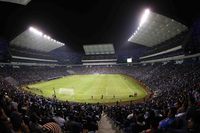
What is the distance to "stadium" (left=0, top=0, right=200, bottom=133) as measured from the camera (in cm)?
1170

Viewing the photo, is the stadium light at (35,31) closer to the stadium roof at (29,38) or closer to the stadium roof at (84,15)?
the stadium roof at (29,38)

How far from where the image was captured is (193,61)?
48.3 m

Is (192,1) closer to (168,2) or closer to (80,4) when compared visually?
(168,2)

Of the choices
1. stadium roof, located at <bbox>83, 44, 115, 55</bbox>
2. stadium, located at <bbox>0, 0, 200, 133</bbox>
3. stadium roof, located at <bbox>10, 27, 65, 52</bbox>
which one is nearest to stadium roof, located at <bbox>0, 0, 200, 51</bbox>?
stadium, located at <bbox>0, 0, 200, 133</bbox>

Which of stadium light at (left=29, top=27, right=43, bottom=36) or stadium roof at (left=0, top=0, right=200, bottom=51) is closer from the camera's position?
stadium roof at (left=0, top=0, right=200, bottom=51)

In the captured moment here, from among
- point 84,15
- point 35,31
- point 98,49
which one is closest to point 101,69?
point 98,49

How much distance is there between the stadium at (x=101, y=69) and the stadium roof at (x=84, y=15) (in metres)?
0.16

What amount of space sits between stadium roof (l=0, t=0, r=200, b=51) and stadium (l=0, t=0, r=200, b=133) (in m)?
0.16

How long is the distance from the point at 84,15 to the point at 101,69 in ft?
200

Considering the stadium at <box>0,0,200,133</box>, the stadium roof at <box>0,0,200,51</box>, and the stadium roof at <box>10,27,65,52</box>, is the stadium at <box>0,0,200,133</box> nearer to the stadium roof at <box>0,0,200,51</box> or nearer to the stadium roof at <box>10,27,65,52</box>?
the stadium roof at <box>0,0,200,51</box>

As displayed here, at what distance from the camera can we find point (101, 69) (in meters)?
124

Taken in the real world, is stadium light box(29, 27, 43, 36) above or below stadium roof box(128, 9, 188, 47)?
above

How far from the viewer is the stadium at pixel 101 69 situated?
11.7 metres

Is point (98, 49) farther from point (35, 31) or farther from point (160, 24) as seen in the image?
point (160, 24)
